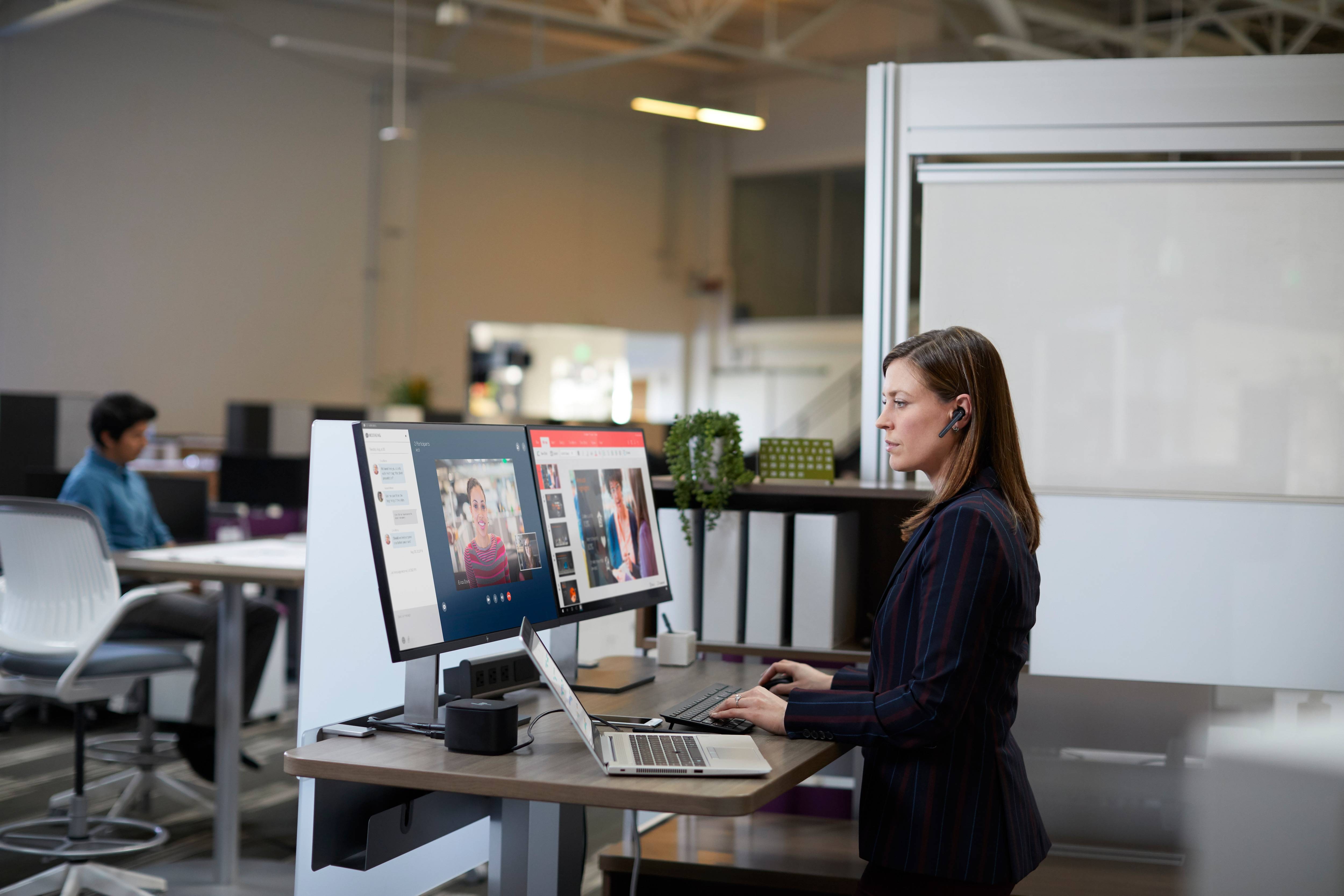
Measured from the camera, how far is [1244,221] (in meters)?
2.77

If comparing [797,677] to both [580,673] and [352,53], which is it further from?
[352,53]

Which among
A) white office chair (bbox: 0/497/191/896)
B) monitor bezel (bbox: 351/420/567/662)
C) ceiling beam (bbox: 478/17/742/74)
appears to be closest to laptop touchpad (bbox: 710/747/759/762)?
monitor bezel (bbox: 351/420/567/662)

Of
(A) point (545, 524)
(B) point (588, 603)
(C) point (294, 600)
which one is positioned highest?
(A) point (545, 524)

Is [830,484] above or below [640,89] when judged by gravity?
below

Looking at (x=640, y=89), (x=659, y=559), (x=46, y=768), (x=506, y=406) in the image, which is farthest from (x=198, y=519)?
(x=640, y=89)

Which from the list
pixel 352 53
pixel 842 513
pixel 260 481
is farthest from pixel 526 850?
pixel 352 53

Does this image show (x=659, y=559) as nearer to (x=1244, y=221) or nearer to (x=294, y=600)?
(x=1244, y=221)

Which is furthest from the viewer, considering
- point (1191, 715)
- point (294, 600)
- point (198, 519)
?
point (294, 600)

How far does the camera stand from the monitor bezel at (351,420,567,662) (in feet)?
5.30

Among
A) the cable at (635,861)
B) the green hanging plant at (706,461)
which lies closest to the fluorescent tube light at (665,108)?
the green hanging plant at (706,461)

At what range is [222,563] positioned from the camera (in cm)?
353

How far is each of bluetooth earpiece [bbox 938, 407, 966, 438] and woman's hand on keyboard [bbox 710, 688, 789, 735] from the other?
47cm

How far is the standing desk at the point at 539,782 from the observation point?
59.0 inches

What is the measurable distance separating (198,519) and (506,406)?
6905mm
